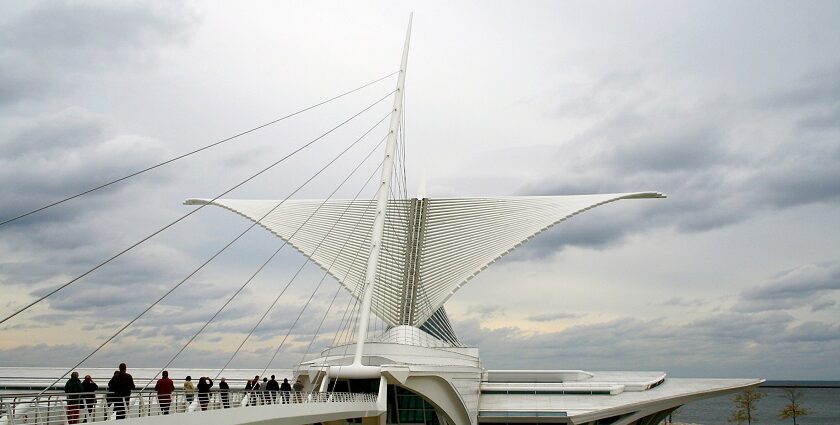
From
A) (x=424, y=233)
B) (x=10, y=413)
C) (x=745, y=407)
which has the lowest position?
(x=745, y=407)

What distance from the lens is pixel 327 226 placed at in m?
42.0

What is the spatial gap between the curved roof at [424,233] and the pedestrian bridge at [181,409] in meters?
18.0

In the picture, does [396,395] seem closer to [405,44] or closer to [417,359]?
[417,359]

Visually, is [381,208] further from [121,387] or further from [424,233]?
[424,233]

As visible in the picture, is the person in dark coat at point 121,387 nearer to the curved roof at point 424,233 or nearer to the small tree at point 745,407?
the curved roof at point 424,233

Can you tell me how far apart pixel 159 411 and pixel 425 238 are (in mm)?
29954

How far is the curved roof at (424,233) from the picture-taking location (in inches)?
1569

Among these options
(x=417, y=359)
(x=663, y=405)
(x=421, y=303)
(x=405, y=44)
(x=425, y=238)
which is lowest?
(x=663, y=405)

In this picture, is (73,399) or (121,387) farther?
(121,387)

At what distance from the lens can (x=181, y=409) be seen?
13.8 metres

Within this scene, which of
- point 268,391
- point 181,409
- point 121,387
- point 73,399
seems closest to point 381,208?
point 268,391

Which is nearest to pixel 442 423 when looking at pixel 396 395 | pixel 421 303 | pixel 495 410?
pixel 396 395

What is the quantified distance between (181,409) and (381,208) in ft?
45.3

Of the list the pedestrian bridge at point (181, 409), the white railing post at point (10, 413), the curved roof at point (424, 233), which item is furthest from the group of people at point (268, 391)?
the curved roof at point (424, 233)
